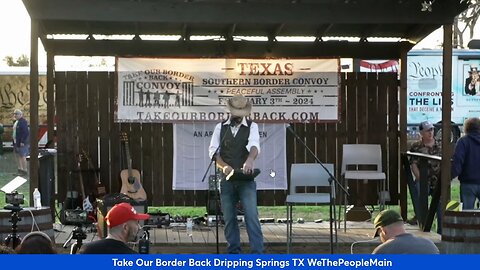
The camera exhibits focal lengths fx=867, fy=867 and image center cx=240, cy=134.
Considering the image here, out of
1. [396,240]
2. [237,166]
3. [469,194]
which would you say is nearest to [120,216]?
[396,240]

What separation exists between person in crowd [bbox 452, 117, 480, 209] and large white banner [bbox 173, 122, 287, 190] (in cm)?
258

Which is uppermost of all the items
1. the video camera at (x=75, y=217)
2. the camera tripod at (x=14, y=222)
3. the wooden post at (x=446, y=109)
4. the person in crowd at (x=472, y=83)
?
the person in crowd at (x=472, y=83)

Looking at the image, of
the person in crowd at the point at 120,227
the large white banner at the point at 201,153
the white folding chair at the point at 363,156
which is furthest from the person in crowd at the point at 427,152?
the person in crowd at the point at 120,227

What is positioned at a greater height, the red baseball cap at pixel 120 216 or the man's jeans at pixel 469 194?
the red baseball cap at pixel 120 216

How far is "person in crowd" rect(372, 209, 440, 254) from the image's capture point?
217 inches

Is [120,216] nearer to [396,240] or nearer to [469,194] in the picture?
[396,240]

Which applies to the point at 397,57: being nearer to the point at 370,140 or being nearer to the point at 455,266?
the point at 370,140

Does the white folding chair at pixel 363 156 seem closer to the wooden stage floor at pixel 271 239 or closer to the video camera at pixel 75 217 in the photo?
the wooden stage floor at pixel 271 239

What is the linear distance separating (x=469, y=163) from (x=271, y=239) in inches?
97.3

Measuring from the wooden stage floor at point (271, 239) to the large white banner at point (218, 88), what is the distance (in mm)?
1576

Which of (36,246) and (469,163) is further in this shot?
(469,163)

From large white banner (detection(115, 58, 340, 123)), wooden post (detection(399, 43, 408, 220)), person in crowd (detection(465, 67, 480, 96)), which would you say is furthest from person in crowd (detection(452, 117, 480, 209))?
person in crowd (detection(465, 67, 480, 96))

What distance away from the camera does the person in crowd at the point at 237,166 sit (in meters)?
8.59

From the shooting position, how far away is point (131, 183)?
37.4 ft
